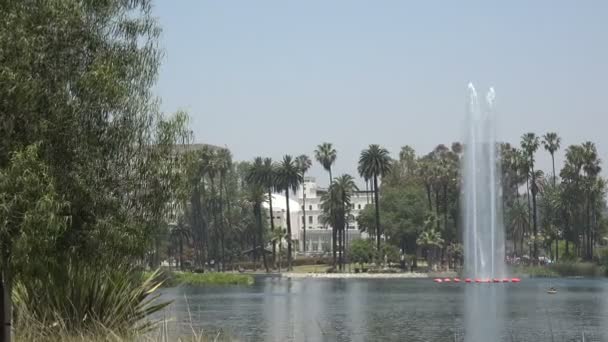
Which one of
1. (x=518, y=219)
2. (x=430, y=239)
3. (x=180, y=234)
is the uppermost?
(x=518, y=219)

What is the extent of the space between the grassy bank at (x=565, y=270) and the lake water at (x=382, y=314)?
32232mm

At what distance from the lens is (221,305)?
3002 inches

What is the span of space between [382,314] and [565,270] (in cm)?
7651

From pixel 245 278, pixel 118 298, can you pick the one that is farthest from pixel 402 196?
pixel 118 298

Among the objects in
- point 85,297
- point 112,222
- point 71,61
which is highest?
point 71,61

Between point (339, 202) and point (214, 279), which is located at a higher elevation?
point (339, 202)

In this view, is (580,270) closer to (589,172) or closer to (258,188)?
(589,172)

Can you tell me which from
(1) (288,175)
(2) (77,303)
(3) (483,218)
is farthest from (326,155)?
(2) (77,303)

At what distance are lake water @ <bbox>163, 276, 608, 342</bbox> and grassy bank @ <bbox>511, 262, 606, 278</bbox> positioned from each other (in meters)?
32.2

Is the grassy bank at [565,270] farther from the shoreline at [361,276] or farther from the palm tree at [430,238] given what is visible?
the palm tree at [430,238]

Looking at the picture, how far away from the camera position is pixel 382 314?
6450 cm

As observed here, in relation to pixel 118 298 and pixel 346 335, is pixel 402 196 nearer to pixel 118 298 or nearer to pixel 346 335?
pixel 346 335

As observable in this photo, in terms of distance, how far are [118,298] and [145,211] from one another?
Answer: 107 inches

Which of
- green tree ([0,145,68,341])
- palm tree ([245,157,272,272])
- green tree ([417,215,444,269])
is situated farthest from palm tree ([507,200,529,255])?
green tree ([0,145,68,341])
